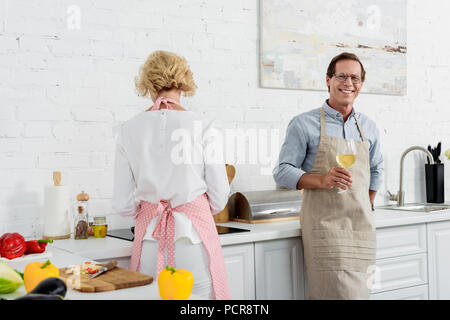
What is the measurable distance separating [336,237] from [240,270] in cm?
50

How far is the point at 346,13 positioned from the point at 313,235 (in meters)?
1.98

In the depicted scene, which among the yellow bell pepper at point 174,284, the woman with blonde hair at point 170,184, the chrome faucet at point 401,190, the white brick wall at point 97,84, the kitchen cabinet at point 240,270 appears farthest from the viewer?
the chrome faucet at point 401,190

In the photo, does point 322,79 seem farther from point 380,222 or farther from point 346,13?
point 380,222

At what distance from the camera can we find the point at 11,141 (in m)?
2.55

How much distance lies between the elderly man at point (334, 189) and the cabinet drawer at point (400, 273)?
13.6 inches

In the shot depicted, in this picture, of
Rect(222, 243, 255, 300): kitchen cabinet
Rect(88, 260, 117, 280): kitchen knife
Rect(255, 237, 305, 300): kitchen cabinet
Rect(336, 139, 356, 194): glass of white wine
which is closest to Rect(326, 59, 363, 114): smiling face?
Rect(336, 139, 356, 194): glass of white wine

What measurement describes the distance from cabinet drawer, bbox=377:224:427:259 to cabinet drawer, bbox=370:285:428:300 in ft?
0.70

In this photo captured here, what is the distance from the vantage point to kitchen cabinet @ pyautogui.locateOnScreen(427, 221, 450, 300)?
316cm

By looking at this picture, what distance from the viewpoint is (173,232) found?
210 centimetres

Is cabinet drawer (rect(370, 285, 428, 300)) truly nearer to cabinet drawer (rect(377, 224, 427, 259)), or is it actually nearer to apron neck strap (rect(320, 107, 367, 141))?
cabinet drawer (rect(377, 224, 427, 259))

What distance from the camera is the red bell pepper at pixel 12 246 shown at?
6.52ft

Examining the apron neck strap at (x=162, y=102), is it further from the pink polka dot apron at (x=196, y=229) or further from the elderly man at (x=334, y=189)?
the elderly man at (x=334, y=189)

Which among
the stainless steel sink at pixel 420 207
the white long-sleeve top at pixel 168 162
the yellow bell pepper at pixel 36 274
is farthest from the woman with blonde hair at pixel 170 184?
the stainless steel sink at pixel 420 207
